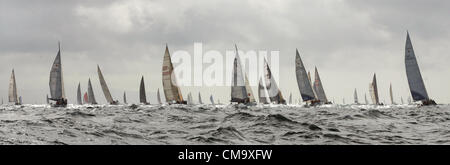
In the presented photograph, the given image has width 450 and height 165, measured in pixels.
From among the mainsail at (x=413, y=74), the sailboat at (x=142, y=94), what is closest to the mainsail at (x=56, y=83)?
the sailboat at (x=142, y=94)

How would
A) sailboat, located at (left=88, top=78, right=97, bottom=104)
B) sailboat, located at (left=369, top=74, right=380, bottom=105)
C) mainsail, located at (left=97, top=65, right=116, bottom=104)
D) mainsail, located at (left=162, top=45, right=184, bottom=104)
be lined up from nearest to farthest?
1. mainsail, located at (left=162, top=45, right=184, bottom=104)
2. mainsail, located at (left=97, top=65, right=116, bottom=104)
3. sailboat, located at (left=369, top=74, right=380, bottom=105)
4. sailboat, located at (left=88, top=78, right=97, bottom=104)

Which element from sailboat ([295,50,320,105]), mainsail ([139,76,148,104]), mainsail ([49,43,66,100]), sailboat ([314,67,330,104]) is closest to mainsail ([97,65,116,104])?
mainsail ([139,76,148,104])

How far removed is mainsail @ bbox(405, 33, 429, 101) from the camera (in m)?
53.7

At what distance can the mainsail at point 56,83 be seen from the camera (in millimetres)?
57256

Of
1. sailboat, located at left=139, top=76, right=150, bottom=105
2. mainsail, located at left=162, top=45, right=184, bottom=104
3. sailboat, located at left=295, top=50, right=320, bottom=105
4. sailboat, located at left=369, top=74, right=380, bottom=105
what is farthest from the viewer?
sailboat, located at left=369, top=74, right=380, bottom=105

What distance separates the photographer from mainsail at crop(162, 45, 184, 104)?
180 ft

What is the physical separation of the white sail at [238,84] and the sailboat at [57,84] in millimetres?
24732

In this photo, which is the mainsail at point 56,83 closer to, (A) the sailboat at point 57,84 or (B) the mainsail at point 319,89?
(A) the sailboat at point 57,84

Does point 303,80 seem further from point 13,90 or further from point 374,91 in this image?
point 13,90

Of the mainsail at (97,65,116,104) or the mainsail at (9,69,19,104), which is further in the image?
the mainsail at (9,69,19,104)

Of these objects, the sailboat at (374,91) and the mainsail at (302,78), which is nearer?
the mainsail at (302,78)

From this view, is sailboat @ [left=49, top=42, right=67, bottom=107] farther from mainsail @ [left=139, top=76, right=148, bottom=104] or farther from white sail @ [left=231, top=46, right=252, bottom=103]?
mainsail @ [left=139, top=76, right=148, bottom=104]

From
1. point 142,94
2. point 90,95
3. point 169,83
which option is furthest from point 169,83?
point 90,95
